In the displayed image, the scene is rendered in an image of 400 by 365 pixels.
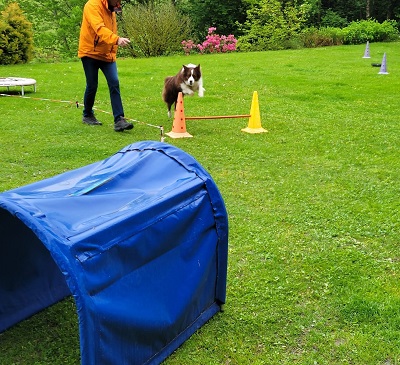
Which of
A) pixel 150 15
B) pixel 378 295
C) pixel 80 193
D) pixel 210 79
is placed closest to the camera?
pixel 80 193

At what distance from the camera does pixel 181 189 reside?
8.98 ft

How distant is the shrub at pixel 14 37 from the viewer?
1489 centimetres

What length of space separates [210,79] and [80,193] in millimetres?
10688

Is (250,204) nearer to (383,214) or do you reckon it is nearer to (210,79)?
(383,214)

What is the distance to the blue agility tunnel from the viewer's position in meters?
2.16

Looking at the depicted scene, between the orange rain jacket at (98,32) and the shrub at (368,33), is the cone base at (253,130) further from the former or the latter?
the shrub at (368,33)

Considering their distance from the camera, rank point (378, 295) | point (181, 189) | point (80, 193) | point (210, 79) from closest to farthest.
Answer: point (80, 193), point (181, 189), point (378, 295), point (210, 79)

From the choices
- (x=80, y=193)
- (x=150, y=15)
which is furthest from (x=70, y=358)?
(x=150, y=15)

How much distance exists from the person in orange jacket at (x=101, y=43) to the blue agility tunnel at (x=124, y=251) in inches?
160

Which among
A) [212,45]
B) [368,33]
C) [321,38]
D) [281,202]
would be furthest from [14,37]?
[368,33]

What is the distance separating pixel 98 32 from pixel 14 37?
9.90m

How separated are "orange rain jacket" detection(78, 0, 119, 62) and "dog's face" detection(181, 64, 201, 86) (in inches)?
45.0

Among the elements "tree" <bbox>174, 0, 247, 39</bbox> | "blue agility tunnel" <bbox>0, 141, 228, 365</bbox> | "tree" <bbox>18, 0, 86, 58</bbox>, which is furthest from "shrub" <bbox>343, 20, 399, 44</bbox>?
"blue agility tunnel" <bbox>0, 141, 228, 365</bbox>

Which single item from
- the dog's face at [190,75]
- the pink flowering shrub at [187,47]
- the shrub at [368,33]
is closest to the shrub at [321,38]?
the shrub at [368,33]
